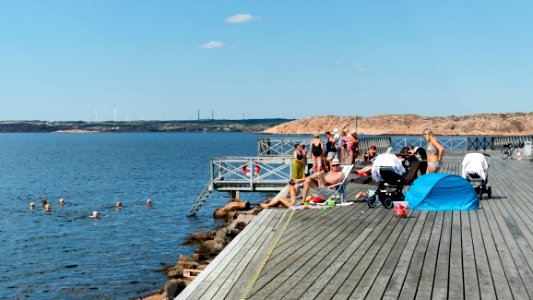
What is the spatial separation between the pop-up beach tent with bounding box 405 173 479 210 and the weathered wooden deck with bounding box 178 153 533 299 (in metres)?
0.37

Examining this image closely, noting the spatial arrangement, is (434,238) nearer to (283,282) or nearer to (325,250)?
(325,250)

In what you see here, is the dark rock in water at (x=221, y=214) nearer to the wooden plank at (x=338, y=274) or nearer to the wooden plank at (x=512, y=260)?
the wooden plank at (x=512, y=260)

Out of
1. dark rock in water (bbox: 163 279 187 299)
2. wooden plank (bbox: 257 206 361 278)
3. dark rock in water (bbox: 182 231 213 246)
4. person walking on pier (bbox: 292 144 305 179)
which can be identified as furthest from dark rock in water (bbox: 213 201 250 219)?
dark rock in water (bbox: 163 279 187 299)

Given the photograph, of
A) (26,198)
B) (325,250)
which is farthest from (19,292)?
(26,198)

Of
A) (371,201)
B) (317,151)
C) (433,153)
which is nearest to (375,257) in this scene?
(371,201)

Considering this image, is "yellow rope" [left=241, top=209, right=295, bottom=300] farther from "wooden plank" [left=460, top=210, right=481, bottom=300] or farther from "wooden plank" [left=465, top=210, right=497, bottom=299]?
"wooden plank" [left=465, top=210, right=497, bottom=299]

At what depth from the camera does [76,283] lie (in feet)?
63.5

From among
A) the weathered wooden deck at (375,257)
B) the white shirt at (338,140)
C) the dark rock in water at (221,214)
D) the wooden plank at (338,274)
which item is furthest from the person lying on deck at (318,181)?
the dark rock in water at (221,214)

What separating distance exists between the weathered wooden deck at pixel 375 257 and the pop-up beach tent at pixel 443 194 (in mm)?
370

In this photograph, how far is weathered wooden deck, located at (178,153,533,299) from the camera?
7.50m

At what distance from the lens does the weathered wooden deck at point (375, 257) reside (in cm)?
750

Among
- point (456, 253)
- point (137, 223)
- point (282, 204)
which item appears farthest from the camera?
point (137, 223)

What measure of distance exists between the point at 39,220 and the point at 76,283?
14703mm

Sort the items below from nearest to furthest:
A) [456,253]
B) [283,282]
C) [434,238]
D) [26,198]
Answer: [283,282] < [456,253] < [434,238] < [26,198]
